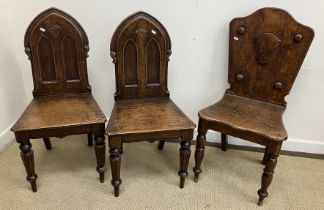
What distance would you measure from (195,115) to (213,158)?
36cm

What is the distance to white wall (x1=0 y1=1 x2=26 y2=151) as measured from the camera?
2033 millimetres

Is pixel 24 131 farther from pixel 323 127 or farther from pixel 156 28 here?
pixel 323 127

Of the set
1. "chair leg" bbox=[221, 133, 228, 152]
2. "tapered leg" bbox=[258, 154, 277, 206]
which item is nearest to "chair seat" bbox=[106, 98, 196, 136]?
"tapered leg" bbox=[258, 154, 277, 206]

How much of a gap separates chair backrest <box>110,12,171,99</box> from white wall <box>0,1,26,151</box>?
0.88 m

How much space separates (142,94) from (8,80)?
1049 millimetres

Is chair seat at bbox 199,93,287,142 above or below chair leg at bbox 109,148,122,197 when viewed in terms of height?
above

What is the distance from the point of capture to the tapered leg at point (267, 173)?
157 cm

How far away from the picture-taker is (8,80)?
213 centimetres

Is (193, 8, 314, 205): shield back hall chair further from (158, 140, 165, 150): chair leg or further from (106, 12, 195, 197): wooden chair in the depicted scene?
(158, 140, 165, 150): chair leg

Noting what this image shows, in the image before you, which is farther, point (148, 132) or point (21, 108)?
point (21, 108)

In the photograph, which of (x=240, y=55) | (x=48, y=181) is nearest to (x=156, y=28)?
(x=240, y=55)

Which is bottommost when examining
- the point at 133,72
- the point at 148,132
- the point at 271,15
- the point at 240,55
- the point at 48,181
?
the point at 48,181

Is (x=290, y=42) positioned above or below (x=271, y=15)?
below

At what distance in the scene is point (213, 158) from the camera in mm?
2127
